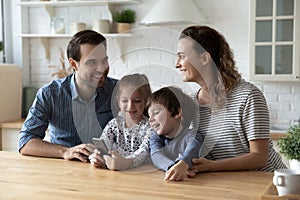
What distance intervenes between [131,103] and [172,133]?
7.1 inches

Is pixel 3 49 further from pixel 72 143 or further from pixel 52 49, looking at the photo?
pixel 72 143

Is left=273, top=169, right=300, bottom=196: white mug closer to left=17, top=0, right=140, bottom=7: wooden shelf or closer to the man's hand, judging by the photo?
the man's hand

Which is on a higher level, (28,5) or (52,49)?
(28,5)

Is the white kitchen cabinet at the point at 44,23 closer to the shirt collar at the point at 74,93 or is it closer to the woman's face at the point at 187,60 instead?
the shirt collar at the point at 74,93

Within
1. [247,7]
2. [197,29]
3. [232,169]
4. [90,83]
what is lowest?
[232,169]

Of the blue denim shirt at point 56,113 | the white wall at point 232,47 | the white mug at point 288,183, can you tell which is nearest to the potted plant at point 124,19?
the white wall at point 232,47

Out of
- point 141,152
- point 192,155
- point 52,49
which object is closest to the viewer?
point 192,155

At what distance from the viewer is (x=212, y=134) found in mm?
1883

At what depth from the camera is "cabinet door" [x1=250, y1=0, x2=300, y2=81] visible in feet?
10.7

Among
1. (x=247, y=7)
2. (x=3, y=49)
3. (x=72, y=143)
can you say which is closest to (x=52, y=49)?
(x=3, y=49)

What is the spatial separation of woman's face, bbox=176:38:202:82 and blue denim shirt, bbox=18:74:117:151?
1.65 feet

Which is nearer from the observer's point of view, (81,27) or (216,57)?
(216,57)

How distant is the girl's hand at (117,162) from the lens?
172 cm

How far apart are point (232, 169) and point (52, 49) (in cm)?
282
